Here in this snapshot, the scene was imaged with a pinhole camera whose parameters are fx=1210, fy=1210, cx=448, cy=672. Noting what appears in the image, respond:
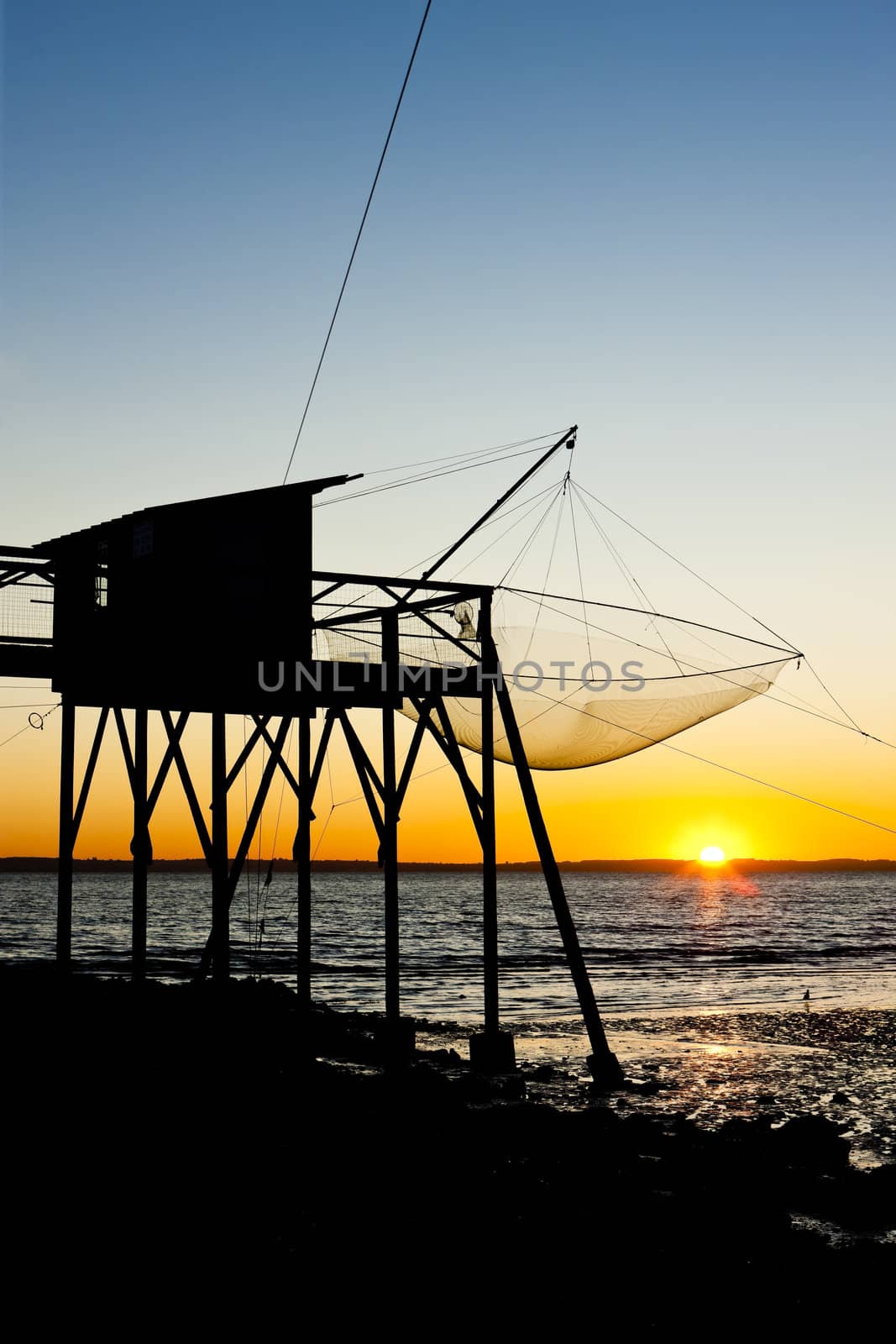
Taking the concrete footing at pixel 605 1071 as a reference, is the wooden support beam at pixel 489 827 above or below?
above

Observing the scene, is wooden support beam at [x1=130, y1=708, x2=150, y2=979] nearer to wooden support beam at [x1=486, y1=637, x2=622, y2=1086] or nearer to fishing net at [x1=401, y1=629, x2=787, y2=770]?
fishing net at [x1=401, y1=629, x2=787, y2=770]

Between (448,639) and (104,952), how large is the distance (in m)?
35.9

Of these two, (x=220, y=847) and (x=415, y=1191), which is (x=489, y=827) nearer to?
(x=220, y=847)

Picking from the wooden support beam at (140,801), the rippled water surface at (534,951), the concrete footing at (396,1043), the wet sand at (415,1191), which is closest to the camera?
the wet sand at (415,1191)

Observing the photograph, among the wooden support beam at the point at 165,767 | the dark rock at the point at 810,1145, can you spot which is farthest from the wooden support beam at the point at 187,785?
the dark rock at the point at 810,1145

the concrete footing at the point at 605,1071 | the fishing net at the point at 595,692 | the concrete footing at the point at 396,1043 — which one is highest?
the fishing net at the point at 595,692

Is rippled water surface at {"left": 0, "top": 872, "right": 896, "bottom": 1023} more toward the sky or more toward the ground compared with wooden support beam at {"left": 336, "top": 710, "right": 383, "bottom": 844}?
more toward the ground

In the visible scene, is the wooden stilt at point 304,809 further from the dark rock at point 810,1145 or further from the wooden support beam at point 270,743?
the dark rock at point 810,1145

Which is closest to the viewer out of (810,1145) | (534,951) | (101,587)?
(810,1145)

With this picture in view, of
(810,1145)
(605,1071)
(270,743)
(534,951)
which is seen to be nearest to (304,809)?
(270,743)

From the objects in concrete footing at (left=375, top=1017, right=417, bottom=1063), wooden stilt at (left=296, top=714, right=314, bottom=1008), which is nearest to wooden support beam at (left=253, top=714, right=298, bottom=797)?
wooden stilt at (left=296, top=714, right=314, bottom=1008)

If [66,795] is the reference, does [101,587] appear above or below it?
above

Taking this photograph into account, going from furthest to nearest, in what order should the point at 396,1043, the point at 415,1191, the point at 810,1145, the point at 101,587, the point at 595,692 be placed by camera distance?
1. the point at 595,692
2. the point at 396,1043
3. the point at 101,587
4. the point at 810,1145
5. the point at 415,1191

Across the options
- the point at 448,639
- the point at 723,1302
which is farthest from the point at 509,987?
the point at 723,1302
